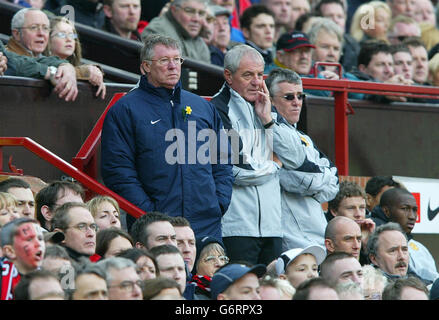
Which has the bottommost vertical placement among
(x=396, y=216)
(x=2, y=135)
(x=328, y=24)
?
(x=396, y=216)

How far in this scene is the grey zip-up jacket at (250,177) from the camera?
909cm

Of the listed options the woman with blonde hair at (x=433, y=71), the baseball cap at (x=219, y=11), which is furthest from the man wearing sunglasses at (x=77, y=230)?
the woman with blonde hair at (x=433, y=71)

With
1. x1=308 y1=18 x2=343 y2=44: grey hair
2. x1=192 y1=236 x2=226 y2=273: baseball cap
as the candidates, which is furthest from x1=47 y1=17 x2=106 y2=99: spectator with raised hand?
x1=308 y1=18 x2=343 y2=44: grey hair

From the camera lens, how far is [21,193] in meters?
8.08

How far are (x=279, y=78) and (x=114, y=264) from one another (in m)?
3.25

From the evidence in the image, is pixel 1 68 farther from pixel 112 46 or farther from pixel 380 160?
pixel 380 160

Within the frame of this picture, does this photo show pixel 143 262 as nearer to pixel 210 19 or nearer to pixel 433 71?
pixel 210 19

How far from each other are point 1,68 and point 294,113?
2.39 metres

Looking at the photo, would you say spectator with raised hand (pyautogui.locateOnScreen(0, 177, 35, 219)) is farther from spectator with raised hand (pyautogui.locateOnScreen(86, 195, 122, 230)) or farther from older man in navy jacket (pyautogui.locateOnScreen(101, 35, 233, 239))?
older man in navy jacket (pyautogui.locateOnScreen(101, 35, 233, 239))

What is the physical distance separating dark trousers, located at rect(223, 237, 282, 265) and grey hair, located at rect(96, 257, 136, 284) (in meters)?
2.15

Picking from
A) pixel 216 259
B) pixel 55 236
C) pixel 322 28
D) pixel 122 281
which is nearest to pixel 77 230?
pixel 55 236

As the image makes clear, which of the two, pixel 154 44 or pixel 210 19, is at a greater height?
pixel 210 19
